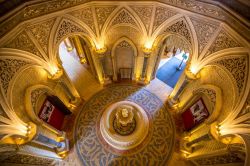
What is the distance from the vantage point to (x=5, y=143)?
12.0 ft

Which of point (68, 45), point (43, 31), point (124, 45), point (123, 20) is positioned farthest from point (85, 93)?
point (123, 20)

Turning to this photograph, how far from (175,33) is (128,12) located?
133 cm

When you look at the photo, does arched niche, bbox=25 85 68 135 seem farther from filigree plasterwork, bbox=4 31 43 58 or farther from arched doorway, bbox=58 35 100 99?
arched doorway, bbox=58 35 100 99

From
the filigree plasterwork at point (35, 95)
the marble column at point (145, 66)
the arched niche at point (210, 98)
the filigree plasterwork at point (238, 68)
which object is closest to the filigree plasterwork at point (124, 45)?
the marble column at point (145, 66)

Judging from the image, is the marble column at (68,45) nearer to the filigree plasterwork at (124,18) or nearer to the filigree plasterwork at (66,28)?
the filigree plasterwork at (66,28)

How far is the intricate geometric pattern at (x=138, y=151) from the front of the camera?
590 cm

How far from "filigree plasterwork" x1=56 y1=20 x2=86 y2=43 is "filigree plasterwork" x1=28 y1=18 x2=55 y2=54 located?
0.82 ft

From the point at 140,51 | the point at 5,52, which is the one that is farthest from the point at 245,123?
the point at 5,52

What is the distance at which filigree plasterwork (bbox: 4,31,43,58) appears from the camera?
392cm

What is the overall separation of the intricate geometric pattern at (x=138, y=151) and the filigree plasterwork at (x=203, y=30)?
2.75m

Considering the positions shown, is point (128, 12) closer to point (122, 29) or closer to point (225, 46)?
point (122, 29)

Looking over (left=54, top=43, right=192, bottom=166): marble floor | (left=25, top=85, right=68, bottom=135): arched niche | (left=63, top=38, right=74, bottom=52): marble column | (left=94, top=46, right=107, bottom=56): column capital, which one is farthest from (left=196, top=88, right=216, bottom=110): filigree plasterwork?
(left=63, top=38, right=74, bottom=52): marble column

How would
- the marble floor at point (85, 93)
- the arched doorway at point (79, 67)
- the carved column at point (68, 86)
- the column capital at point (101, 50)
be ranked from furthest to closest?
the arched doorway at point (79, 67), the marble floor at point (85, 93), the column capital at point (101, 50), the carved column at point (68, 86)

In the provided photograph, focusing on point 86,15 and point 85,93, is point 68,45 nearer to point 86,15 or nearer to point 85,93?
point 85,93
